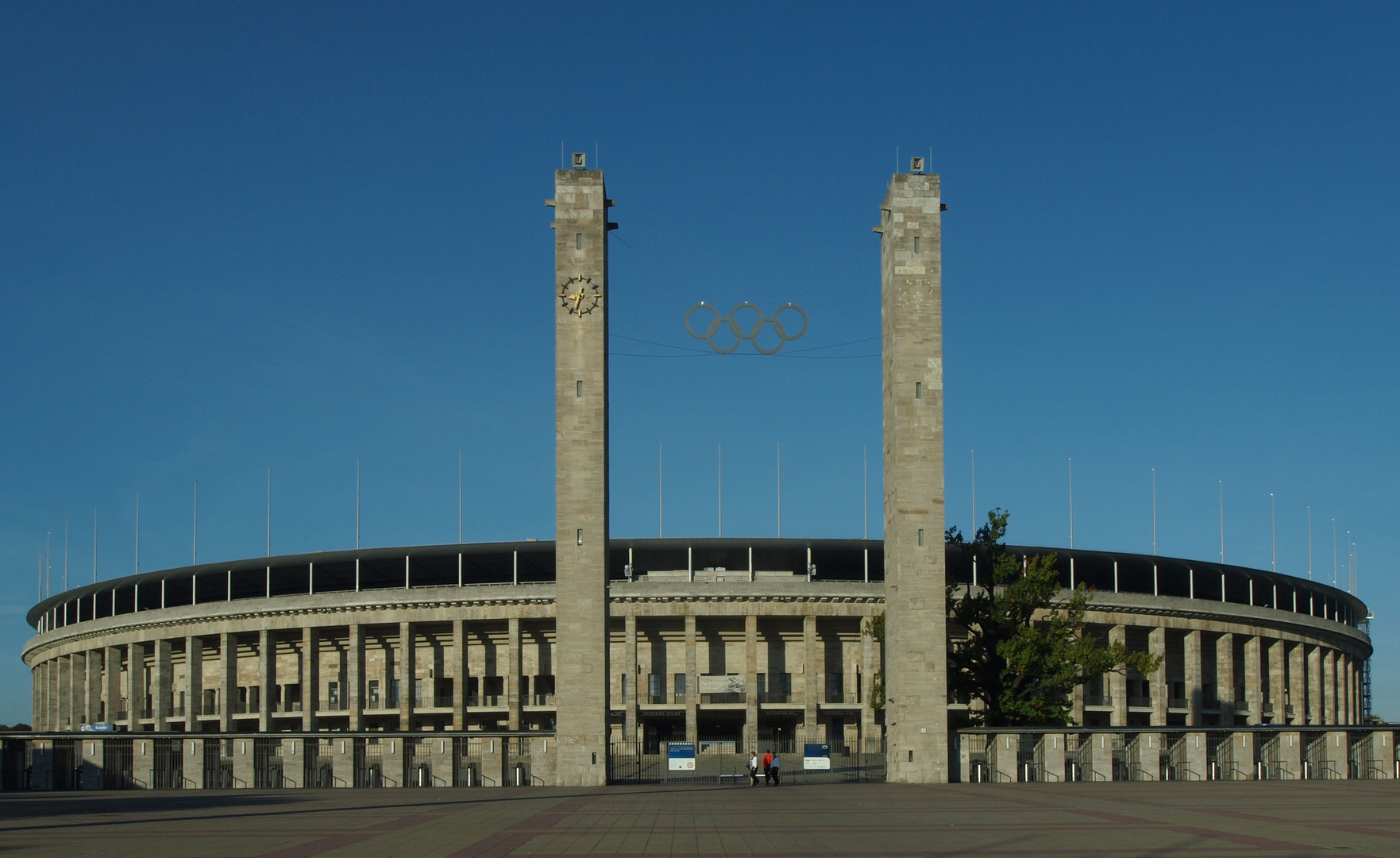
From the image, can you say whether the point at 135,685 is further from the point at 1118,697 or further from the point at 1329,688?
the point at 1329,688

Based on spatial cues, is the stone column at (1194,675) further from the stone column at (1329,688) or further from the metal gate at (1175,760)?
the metal gate at (1175,760)

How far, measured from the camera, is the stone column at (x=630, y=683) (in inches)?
3169

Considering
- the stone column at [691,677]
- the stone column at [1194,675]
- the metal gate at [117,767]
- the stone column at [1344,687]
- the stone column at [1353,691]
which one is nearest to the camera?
the metal gate at [117,767]

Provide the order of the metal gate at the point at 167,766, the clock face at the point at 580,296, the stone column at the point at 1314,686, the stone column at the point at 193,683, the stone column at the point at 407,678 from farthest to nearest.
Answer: the stone column at the point at 1314,686
the stone column at the point at 193,683
the stone column at the point at 407,678
the clock face at the point at 580,296
the metal gate at the point at 167,766

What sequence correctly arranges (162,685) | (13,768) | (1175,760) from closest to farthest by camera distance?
(1175,760) < (13,768) < (162,685)

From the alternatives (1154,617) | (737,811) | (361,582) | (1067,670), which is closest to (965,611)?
(1067,670)

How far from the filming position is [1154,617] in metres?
87.1

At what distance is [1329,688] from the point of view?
102m

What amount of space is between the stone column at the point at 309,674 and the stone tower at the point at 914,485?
45417 millimetres

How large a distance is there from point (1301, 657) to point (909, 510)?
57602mm

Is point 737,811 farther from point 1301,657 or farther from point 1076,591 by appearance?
point 1301,657

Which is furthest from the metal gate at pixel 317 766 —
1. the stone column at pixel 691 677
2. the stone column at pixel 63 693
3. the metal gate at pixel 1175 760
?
the stone column at pixel 63 693

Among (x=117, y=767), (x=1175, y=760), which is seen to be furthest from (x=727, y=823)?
(x=117, y=767)

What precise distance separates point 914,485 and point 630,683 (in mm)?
33806
